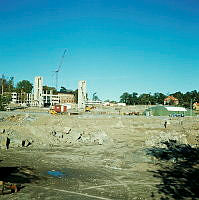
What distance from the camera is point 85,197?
14742 mm

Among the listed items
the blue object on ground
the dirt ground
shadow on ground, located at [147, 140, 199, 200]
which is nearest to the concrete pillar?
the dirt ground

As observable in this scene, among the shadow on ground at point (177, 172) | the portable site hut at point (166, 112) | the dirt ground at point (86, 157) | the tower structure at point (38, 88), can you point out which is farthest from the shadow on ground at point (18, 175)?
the tower structure at point (38, 88)

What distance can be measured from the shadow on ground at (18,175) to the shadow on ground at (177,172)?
31.8 feet

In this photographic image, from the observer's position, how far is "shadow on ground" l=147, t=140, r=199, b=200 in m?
15.7

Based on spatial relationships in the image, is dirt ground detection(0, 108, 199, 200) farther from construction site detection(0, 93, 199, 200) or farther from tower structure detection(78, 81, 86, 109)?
tower structure detection(78, 81, 86, 109)

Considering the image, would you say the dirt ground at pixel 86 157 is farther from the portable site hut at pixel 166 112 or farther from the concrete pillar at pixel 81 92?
the concrete pillar at pixel 81 92

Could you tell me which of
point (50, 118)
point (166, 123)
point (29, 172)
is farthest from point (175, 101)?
point (29, 172)

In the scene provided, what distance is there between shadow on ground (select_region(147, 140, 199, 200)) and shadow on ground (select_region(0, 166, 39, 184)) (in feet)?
31.8

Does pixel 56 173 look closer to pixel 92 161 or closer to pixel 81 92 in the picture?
pixel 92 161

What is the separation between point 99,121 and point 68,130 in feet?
32.8

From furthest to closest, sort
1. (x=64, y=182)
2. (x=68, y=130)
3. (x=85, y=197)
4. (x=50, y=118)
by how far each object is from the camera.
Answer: (x=50, y=118) → (x=68, y=130) → (x=64, y=182) → (x=85, y=197)

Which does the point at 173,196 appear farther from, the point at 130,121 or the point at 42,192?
the point at 130,121

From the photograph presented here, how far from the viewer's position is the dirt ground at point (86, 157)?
16016mm

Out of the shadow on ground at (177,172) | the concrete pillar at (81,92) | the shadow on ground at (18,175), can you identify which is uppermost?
the concrete pillar at (81,92)
